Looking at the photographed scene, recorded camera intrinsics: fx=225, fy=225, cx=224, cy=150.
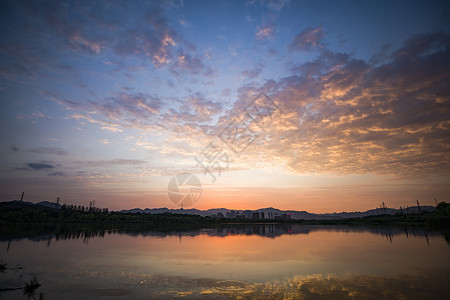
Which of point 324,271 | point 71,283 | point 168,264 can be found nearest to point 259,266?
point 324,271

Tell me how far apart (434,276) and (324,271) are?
285 inches

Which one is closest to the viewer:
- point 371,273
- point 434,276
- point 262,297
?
point 262,297

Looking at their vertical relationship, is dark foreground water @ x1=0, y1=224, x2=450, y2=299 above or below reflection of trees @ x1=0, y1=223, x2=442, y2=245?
below

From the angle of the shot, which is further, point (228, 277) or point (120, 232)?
point (120, 232)

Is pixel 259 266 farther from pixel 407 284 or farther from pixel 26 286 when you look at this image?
pixel 26 286

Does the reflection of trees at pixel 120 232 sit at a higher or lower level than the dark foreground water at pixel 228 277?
higher

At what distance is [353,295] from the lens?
40.2 ft

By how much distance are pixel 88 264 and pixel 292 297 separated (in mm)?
17290

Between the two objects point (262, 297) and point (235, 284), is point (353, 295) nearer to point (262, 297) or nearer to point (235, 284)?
point (262, 297)

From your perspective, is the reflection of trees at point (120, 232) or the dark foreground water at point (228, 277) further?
the reflection of trees at point (120, 232)

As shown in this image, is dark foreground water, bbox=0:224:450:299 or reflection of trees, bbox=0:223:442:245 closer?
dark foreground water, bbox=0:224:450:299

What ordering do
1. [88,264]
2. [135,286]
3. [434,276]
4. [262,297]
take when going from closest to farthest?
1. [262,297]
2. [135,286]
3. [434,276]
4. [88,264]

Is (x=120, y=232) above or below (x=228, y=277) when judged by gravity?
above

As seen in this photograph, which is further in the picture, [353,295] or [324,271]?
[324,271]
